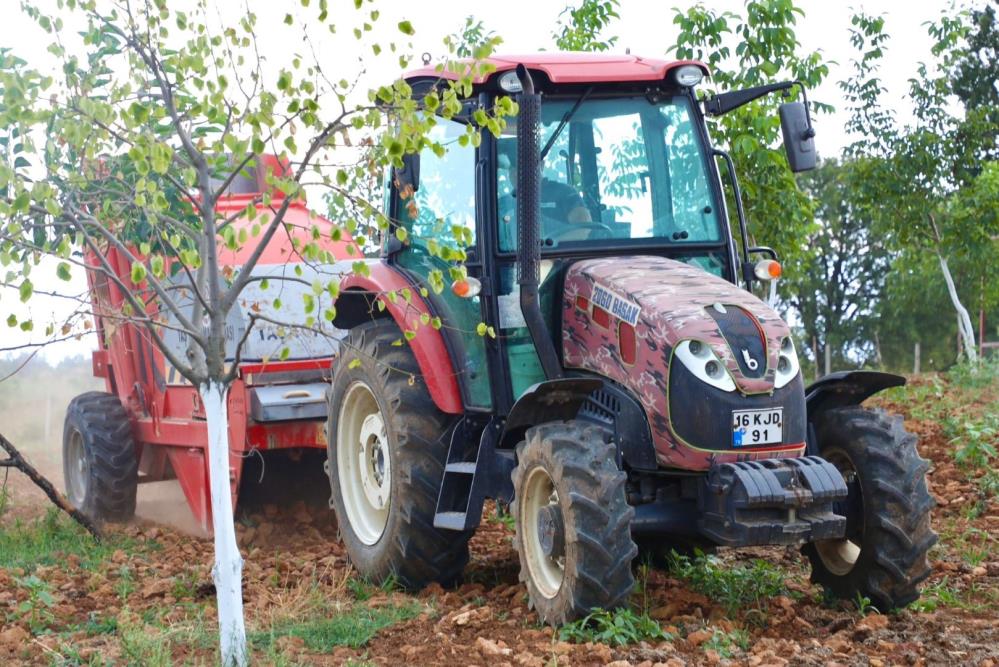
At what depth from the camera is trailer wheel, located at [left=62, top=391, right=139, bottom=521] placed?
984 cm

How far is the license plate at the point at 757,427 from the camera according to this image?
5.45 meters

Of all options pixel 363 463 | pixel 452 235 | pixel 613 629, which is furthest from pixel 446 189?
pixel 613 629

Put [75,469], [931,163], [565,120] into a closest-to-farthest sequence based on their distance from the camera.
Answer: [565,120] < [75,469] < [931,163]

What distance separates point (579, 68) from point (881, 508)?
2.52 m

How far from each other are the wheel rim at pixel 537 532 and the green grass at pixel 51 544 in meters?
3.23

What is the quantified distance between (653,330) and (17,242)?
2.56 m

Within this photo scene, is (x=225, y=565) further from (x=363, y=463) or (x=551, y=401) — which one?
(x=363, y=463)

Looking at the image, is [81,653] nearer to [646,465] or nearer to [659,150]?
[646,465]

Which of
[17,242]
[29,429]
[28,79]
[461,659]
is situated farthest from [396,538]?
[29,429]

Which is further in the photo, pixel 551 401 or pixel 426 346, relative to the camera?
pixel 426 346

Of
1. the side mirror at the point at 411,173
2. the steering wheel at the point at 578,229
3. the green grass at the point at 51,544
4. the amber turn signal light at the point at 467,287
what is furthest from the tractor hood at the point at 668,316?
the green grass at the point at 51,544

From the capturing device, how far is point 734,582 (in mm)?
6211

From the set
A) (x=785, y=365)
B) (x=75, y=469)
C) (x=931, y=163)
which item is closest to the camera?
(x=785, y=365)

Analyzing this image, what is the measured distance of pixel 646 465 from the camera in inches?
223
